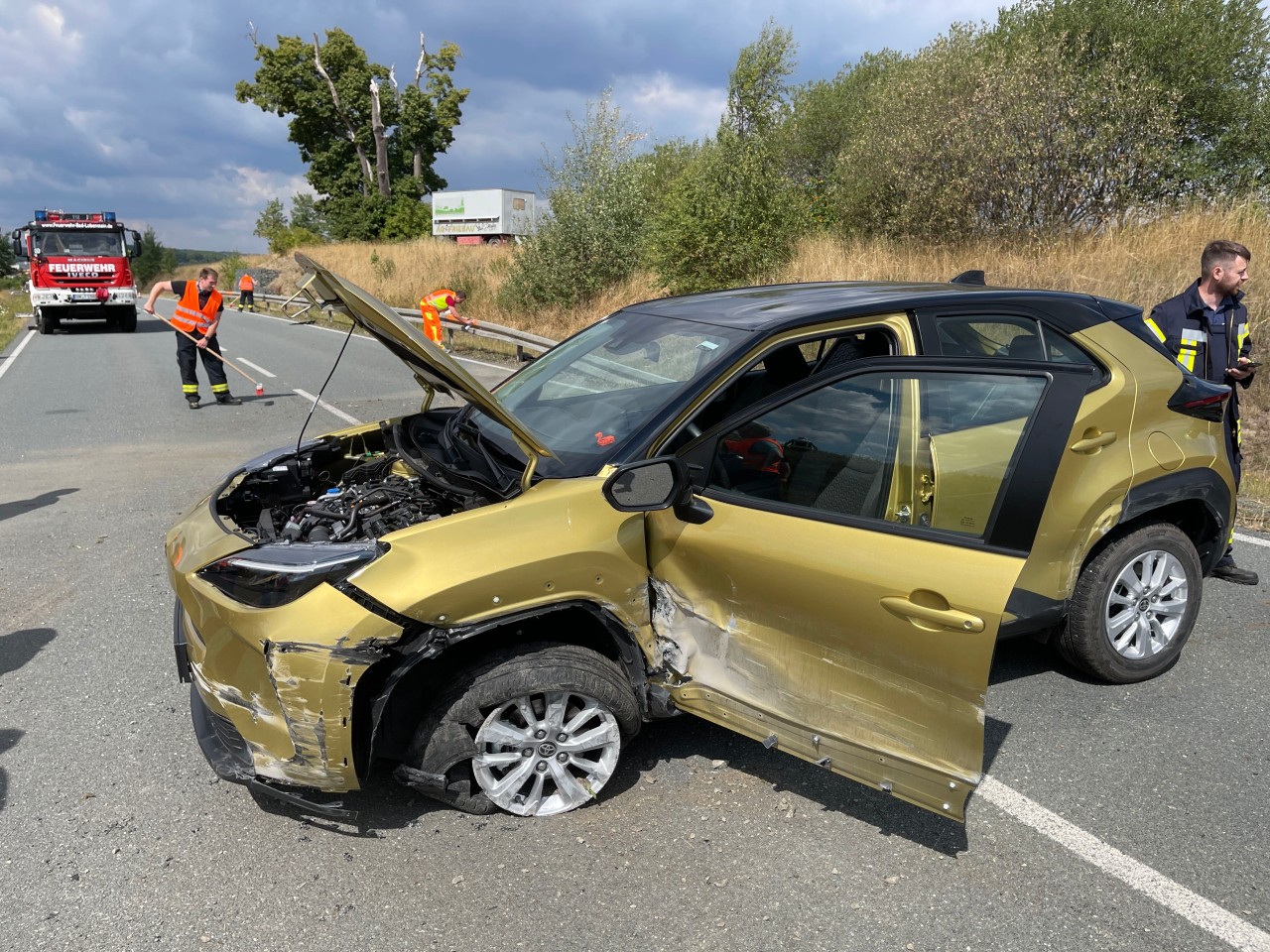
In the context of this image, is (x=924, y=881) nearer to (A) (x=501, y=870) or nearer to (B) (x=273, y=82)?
(A) (x=501, y=870)

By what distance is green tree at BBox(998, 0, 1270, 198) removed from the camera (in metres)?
15.3

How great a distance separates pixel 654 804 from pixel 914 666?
3.49ft

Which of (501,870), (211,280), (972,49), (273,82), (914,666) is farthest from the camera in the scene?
(273,82)

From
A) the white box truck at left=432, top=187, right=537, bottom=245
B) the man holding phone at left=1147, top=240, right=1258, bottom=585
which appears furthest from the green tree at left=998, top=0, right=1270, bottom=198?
the white box truck at left=432, top=187, right=537, bottom=245

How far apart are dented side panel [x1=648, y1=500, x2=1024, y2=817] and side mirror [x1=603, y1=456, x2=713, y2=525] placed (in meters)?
0.16

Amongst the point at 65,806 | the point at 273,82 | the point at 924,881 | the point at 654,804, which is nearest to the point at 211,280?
the point at 65,806

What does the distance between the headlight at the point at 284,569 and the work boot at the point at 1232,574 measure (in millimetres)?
4672

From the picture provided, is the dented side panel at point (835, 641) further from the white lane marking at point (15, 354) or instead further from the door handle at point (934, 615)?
the white lane marking at point (15, 354)

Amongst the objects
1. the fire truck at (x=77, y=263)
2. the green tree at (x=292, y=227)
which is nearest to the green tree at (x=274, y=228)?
the green tree at (x=292, y=227)

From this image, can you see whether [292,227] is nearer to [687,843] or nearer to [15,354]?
[15,354]

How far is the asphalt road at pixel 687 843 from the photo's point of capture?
7.84 ft

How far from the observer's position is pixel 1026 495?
2631 mm

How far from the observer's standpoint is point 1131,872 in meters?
2.59

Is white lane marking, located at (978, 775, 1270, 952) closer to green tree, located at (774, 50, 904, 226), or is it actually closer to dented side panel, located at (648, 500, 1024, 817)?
dented side panel, located at (648, 500, 1024, 817)
